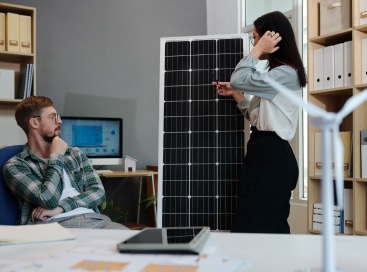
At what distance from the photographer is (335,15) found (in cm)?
302

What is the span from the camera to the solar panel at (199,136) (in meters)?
2.84

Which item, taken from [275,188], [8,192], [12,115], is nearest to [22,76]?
[12,115]

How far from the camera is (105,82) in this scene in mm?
4691

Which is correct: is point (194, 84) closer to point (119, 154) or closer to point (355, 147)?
point (355, 147)

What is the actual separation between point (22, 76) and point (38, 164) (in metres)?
2.18

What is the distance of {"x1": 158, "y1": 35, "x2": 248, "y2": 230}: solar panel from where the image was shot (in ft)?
9.33

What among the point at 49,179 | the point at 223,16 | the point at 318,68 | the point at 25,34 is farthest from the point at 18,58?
the point at 318,68

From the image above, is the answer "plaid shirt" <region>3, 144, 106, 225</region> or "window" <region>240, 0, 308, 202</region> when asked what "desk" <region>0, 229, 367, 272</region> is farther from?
"window" <region>240, 0, 308, 202</region>

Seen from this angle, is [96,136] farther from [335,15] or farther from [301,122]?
[335,15]

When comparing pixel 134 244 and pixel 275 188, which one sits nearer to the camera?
pixel 134 244

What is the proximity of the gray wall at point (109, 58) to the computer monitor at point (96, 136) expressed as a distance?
0.25 metres

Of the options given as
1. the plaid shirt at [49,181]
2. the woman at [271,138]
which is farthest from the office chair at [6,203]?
the woman at [271,138]

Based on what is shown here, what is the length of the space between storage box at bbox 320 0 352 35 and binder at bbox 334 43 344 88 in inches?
4.9

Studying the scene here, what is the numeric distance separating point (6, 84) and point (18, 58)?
12.2 inches
